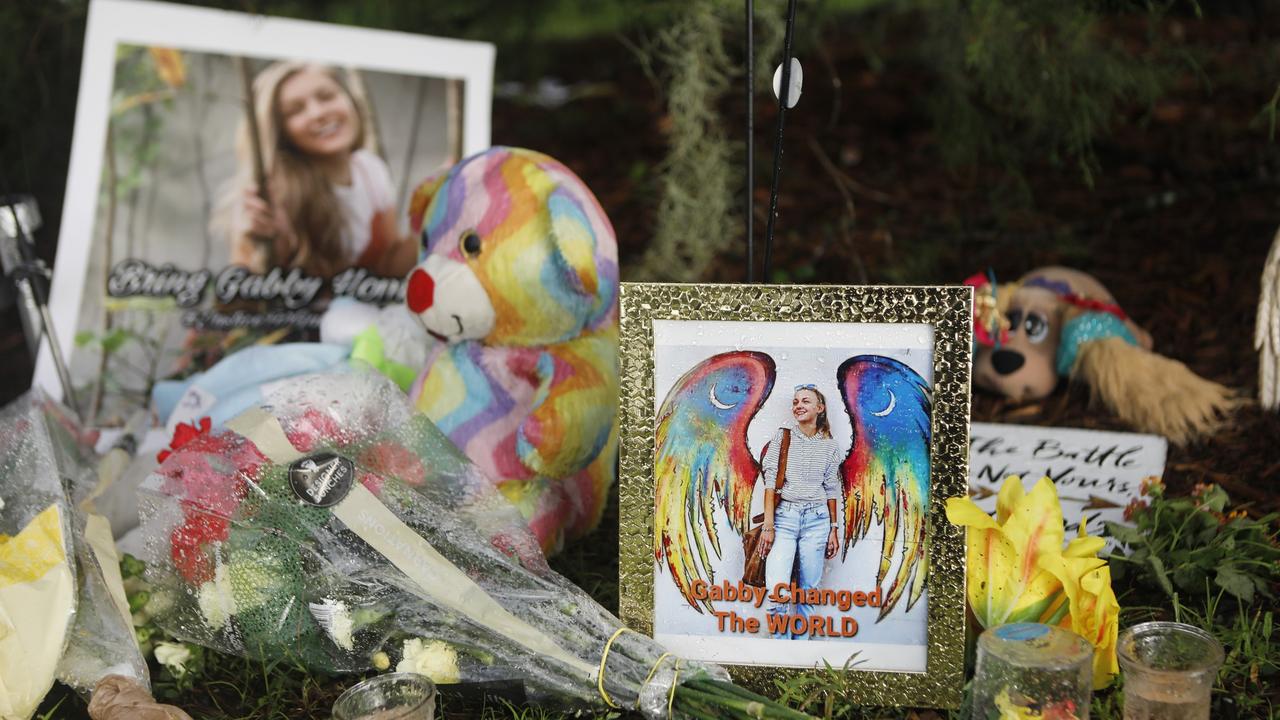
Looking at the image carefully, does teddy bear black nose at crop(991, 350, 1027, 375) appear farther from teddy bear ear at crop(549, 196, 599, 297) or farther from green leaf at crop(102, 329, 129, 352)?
green leaf at crop(102, 329, 129, 352)

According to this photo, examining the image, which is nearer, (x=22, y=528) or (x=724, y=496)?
(x=724, y=496)

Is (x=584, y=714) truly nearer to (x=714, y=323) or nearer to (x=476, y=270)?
(x=714, y=323)

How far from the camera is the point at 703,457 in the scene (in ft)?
4.10

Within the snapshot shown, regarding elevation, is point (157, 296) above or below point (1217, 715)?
above

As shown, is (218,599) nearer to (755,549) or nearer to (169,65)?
(755,549)

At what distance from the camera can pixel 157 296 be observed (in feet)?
7.14

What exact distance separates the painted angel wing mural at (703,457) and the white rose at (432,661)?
262 mm

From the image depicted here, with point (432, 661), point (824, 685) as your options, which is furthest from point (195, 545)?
point (824, 685)

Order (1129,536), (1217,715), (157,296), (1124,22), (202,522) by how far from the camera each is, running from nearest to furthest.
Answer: (1217,715) < (202,522) < (1129,536) < (157,296) < (1124,22)

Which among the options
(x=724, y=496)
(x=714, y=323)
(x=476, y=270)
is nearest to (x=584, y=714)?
(x=724, y=496)

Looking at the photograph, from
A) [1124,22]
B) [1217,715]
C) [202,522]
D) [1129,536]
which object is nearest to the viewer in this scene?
[1217,715]

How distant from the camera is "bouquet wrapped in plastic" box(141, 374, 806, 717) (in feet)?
4.04

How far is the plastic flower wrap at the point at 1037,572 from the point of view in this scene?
1.18 m

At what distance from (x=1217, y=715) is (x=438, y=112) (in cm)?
171
